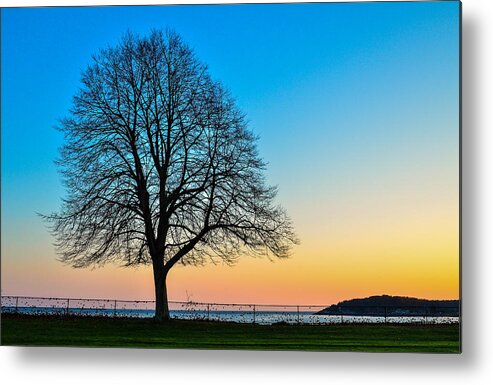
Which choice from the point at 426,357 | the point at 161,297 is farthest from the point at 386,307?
the point at 161,297

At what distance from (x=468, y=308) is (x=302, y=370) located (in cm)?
130

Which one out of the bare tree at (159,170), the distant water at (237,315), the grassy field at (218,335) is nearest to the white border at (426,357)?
the grassy field at (218,335)

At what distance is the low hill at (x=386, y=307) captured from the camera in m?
7.02

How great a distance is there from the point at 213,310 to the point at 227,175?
3.45ft

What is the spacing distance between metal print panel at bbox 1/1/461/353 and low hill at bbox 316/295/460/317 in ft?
0.04

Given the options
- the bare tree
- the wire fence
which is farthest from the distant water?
the bare tree

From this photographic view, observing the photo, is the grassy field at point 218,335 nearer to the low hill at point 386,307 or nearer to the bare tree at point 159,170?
the low hill at point 386,307

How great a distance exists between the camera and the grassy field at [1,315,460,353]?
7008 mm

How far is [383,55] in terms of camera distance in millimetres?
7152

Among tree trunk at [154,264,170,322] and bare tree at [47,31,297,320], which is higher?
bare tree at [47,31,297,320]

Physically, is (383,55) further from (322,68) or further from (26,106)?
(26,106)

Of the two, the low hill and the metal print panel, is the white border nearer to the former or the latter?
the metal print panel

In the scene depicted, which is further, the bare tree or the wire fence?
the bare tree

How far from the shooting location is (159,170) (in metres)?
7.40
